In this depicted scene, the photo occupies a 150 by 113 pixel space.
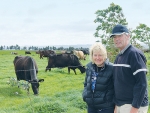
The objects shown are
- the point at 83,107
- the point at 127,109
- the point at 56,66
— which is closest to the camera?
the point at 127,109

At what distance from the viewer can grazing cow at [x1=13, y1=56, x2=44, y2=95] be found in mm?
11091

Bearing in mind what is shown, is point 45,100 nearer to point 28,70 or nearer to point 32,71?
point 32,71

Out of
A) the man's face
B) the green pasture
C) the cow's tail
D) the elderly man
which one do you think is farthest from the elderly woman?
the cow's tail

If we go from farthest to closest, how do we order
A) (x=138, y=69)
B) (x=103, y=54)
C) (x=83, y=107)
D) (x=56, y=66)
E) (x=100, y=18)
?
(x=100, y=18), (x=56, y=66), (x=83, y=107), (x=103, y=54), (x=138, y=69)

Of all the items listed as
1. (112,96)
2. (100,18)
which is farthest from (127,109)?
(100,18)

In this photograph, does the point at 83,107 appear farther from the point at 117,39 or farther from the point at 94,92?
the point at 117,39

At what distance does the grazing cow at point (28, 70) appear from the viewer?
11091 millimetres

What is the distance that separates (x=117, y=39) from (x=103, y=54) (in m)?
0.36

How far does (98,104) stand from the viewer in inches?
149

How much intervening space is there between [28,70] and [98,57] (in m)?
8.63

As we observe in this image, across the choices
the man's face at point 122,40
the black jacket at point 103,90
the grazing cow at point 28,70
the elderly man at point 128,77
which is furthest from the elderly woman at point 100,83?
the grazing cow at point 28,70

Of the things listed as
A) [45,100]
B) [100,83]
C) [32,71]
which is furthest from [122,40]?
[32,71]

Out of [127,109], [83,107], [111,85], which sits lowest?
[83,107]

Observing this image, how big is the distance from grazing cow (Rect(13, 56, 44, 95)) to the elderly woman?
7407mm
